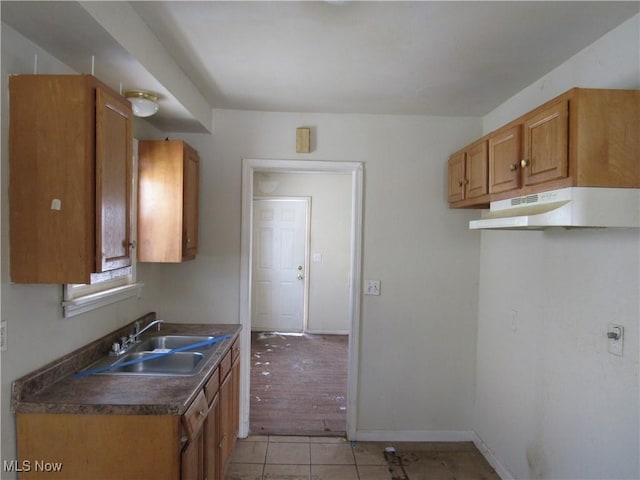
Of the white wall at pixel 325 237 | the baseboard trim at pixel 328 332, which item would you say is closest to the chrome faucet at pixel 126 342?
the white wall at pixel 325 237

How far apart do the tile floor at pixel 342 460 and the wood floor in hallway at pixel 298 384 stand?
0.46 ft

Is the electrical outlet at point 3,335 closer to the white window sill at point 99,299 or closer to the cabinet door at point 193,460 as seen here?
the white window sill at point 99,299

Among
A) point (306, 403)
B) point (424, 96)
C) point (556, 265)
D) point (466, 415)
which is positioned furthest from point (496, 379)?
point (424, 96)

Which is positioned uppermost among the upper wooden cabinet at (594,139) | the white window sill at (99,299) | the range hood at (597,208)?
the upper wooden cabinet at (594,139)

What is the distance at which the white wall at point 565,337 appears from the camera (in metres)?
1.44

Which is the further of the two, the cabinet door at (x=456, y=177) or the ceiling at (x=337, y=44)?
the cabinet door at (x=456, y=177)

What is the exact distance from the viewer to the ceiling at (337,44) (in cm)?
138

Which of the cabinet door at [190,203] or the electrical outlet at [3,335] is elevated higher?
the cabinet door at [190,203]

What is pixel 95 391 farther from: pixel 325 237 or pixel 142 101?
pixel 325 237

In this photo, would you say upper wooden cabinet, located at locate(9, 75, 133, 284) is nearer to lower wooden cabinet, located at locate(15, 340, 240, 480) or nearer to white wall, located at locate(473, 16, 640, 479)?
lower wooden cabinet, located at locate(15, 340, 240, 480)

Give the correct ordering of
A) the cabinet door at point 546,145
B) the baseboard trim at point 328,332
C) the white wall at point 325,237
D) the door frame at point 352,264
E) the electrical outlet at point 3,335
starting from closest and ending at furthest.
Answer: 1. the electrical outlet at point 3,335
2. the cabinet door at point 546,145
3. the door frame at point 352,264
4. the white wall at point 325,237
5. the baseboard trim at point 328,332

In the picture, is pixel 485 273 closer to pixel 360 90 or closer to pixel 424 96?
pixel 424 96

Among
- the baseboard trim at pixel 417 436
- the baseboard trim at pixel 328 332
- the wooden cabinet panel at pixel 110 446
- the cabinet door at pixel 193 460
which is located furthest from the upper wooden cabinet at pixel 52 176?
the baseboard trim at pixel 328 332

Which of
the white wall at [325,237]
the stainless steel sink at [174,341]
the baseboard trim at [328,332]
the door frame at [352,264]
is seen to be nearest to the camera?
the stainless steel sink at [174,341]
